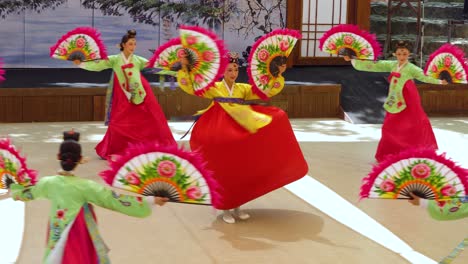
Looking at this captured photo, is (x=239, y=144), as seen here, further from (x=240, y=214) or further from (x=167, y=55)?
(x=167, y=55)

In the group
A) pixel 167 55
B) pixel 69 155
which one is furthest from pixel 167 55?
pixel 69 155

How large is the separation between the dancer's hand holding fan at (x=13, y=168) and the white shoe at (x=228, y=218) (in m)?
2.05

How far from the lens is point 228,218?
6.16m

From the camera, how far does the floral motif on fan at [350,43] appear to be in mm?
7832

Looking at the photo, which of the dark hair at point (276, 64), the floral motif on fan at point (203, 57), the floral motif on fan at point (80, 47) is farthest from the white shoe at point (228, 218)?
the floral motif on fan at point (80, 47)

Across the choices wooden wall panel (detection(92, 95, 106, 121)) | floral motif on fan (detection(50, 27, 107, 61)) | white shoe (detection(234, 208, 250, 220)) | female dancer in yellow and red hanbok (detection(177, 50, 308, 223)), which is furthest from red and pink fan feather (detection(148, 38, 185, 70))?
wooden wall panel (detection(92, 95, 106, 121))

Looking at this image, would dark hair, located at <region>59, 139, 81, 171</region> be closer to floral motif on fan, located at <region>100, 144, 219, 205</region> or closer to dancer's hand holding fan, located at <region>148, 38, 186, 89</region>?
floral motif on fan, located at <region>100, 144, 219, 205</region>

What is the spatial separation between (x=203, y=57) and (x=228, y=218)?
3.48ft

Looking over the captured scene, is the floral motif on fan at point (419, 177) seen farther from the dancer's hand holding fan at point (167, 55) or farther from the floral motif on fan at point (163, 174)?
the dancer's hand holding fan at point (167, 55)

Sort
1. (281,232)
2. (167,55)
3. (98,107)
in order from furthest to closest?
Answer: (98,107)
(167,55)
(281,232)

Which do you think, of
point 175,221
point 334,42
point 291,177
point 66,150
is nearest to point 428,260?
point 291,177

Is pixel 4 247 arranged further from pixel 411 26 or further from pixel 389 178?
pixel 411 26

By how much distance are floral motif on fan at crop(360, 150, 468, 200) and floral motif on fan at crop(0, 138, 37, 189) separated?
1587 mm

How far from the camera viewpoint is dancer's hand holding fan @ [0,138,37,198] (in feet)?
14.1
